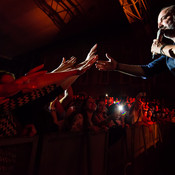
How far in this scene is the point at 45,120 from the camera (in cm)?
176

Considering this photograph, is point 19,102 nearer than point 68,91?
Yes

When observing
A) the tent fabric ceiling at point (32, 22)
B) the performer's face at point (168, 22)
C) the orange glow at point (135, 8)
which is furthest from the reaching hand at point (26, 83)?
the orange glow at point (135, 8)

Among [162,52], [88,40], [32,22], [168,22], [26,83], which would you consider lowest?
[26,83]

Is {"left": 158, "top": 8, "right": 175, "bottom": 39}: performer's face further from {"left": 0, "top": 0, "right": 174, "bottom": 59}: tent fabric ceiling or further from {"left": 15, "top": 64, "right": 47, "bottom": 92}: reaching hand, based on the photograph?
{"left": 0, "top": 0, "right": 174, "bottom": 59}: tent fabric ceiling

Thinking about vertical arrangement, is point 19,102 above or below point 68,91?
below

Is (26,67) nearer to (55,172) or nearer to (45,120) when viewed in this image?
(45,120)

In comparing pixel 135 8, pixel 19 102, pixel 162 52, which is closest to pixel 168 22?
pixel 162 52

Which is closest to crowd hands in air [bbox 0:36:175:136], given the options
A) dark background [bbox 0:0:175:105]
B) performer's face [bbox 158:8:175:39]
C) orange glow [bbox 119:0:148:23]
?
performer's face [bbox 158:8:175:39]

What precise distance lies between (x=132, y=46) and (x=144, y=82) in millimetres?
2610

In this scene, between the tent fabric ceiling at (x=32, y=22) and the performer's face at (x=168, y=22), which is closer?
the performer's face at (x=168, y=22)

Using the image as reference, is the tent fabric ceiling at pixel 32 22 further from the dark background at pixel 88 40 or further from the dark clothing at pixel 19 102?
the dark clothing at pixel 19 102

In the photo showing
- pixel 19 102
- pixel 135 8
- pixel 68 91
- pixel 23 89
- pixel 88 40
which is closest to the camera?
pixel 23 89

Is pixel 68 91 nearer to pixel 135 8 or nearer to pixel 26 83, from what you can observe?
pixel 26 83

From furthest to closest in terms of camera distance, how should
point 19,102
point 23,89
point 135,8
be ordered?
point 135,8 → point 19,102 → point 23,89
